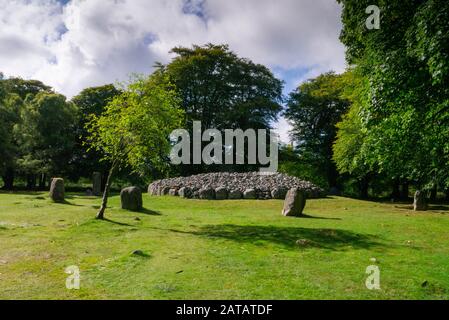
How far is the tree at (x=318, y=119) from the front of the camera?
49844 millimetres

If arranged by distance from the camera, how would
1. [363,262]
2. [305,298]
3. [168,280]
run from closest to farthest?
[305,298]
[168,280]
[363,262]

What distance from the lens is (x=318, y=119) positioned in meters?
51.9

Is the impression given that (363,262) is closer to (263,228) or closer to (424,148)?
(263,228)

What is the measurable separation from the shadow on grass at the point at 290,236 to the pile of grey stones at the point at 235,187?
12995 millimetres

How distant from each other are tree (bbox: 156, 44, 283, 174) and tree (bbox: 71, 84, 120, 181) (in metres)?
8.83

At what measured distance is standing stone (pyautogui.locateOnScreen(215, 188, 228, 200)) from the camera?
29344 millimetres

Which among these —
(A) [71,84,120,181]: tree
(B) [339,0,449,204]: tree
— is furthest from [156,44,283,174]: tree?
(B) [339,0,449,204]: tree

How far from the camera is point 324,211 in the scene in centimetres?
2327

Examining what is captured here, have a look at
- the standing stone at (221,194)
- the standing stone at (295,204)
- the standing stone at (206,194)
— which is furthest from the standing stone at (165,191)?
the standing stone at (295,204)

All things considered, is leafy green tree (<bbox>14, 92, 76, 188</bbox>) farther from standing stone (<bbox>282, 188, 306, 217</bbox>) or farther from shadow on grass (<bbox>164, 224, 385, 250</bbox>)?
shadow on grass (<bbox>164, 224, 385, 250</bbox>)

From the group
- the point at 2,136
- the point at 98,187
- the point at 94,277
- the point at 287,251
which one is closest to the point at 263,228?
the point at 287,251
